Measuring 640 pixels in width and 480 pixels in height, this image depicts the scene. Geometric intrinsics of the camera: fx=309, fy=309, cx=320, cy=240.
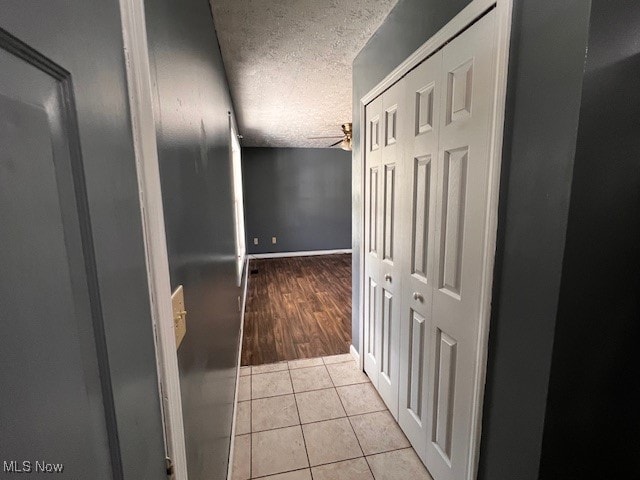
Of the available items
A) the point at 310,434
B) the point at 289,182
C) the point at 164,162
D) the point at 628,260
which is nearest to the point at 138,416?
the point at 164,162

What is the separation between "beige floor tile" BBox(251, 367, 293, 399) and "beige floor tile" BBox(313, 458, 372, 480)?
68 cm

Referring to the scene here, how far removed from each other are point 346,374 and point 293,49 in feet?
7.84

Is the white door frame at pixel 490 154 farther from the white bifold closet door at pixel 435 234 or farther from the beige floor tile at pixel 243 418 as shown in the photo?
the beige floor tile at pixel 243 418

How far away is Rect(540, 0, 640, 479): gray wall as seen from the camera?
78cm

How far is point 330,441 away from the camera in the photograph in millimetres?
1797

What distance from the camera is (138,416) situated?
50 centimetres

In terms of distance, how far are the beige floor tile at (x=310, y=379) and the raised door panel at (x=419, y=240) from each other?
2.35 ft

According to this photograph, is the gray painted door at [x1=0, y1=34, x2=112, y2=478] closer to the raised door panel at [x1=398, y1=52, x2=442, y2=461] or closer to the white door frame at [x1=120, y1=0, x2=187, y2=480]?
the white door frame at [x1=120, y1=0, x2=187, y2=480]

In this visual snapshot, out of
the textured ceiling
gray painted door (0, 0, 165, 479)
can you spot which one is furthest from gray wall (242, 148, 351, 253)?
gray painted door (0, 0, 165, 479)

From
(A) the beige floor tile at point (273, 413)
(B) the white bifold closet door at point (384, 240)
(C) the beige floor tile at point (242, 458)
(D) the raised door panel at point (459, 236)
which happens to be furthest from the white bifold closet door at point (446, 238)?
(C) the beige floor tile at point (242, 458)

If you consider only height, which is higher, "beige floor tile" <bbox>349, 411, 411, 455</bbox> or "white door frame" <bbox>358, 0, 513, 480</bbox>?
"white door frame" <bbox>358, 0, 513, 480</bbox>

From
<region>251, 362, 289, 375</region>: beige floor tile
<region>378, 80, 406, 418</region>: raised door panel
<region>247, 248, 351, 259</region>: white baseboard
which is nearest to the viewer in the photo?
<region>378, 80, 406, 418</region>: raised door panel

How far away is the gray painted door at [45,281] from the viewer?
0.28 m

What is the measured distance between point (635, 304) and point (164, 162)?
4.45 feet
